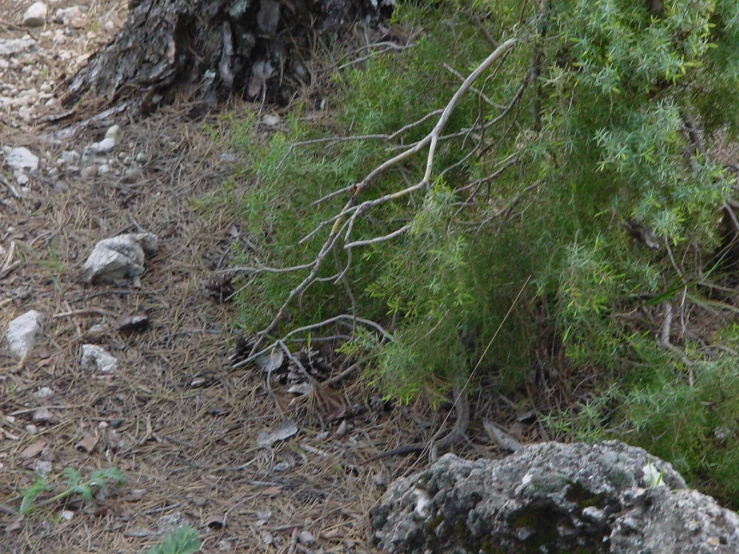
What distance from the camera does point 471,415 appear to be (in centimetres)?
285

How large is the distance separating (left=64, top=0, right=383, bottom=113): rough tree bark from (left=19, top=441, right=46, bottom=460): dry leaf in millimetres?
2236

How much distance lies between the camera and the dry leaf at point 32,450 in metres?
2.77

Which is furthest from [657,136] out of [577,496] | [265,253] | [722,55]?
[265,253]

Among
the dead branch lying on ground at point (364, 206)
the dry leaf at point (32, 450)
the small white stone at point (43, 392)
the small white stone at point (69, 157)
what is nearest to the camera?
the dead branch lying on ground at point (364, 206)

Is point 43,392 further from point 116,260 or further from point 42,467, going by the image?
point 116,260

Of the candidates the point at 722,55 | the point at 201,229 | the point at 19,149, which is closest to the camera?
the point at 722,55

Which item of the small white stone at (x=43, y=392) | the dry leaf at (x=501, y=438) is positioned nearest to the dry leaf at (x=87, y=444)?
the small white stone at (x=43, y=392)

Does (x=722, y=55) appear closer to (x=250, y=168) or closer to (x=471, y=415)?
(x=471, y=415)

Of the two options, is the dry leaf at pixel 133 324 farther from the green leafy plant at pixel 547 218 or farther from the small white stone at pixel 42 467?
the small white stone at pixel 42 467

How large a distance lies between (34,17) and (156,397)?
334 centimetres

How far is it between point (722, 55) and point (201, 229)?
249 centimetres

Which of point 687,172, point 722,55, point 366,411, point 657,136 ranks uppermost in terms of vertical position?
point 722,55

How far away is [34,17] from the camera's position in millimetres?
5172

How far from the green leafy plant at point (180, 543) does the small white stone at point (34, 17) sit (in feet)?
13.6
